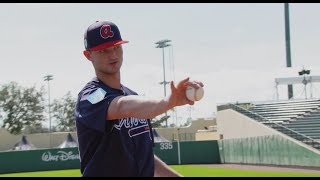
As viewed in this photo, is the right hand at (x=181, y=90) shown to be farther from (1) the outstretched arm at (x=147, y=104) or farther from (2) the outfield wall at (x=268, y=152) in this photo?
(2) the outfield wall at (x=268, y=152)

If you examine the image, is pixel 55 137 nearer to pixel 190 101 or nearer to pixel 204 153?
pixel 204 153

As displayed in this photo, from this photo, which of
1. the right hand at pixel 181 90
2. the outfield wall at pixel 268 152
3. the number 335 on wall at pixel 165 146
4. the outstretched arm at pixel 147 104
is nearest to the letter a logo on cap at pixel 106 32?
the outstretched arm at pixel 147 104

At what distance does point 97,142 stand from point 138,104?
0.39 m

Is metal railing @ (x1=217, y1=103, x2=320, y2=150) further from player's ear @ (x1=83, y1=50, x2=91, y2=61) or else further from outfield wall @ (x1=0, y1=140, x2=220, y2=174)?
player's ear @ (x1=83, y1=50, x2=91, y2=61)

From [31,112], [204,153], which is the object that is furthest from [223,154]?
[31,112]

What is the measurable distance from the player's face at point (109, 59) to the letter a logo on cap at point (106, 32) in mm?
72

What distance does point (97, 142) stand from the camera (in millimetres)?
2992

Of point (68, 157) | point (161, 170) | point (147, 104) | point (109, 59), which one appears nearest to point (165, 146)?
point (68, 157)

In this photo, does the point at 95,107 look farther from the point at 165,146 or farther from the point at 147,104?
the point at 165,146

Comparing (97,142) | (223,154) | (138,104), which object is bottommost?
→ (223,154)

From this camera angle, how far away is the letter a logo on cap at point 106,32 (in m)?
3.07

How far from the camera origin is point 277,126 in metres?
34.8

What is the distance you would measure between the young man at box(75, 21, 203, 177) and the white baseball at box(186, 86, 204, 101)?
0.39m

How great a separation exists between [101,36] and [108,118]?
0.50 m
